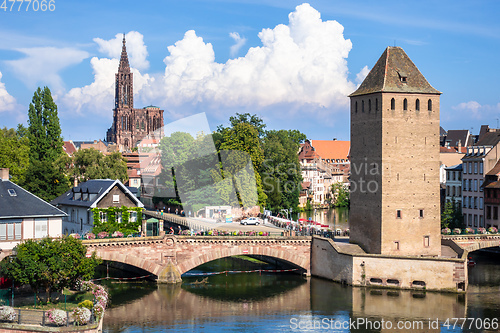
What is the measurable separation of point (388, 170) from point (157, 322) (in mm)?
24015

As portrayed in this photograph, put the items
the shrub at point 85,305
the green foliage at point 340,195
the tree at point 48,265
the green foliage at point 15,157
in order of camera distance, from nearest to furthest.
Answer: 1. the shrub at point 85,305
2. the tree at point 48,265
3. the green foliage at point 15,157
4. the green foliage at point 340,195

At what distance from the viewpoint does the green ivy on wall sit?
61941 mm

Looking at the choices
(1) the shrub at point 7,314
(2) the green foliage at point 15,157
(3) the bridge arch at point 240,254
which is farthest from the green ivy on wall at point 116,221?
(1) the shrub at point 7,314

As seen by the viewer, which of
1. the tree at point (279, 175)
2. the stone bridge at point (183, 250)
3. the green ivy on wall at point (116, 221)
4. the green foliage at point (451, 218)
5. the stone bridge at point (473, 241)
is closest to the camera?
the stone bridge at point (183, 250)

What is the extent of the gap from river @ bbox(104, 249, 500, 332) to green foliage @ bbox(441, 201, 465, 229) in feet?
73.1

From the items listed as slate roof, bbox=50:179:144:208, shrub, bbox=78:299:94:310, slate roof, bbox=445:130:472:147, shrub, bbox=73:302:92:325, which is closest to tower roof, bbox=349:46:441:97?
slate roof, bbox=50:179:144:208

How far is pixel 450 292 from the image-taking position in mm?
52469

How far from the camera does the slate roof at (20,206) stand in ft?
165

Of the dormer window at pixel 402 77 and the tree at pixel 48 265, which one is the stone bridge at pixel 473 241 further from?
the tree at pixel 48 265

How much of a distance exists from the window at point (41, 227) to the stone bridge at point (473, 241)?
37834 mm

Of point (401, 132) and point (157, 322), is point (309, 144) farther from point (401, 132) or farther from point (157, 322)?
point (157, 322)

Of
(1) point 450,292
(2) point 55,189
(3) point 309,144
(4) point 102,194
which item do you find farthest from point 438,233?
(3) point 309,144

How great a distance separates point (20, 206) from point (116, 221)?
14651mm

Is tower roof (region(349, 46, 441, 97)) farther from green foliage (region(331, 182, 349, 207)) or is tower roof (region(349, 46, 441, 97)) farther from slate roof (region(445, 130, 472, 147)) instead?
slate roof (region(445, 130, 472, 147))
